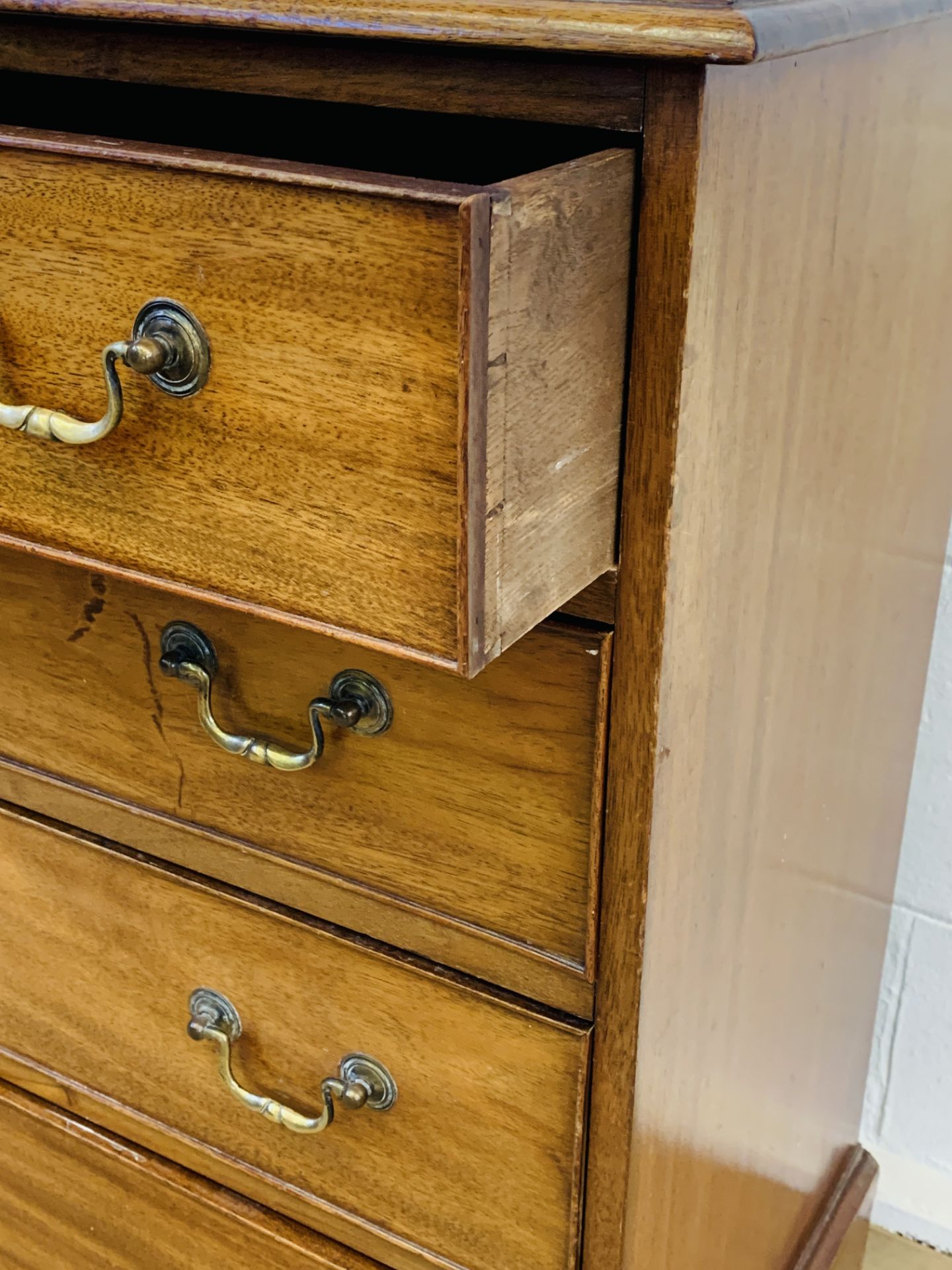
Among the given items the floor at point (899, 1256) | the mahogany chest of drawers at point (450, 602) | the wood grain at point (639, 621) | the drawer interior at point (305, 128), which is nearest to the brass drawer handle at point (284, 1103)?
the mahogany chest of drawers at point (450, 602)

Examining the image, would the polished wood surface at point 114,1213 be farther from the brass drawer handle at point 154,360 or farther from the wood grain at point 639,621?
the brass drawer handle at point 154,360

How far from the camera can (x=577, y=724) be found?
520 millimetres

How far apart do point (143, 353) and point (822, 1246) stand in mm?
833

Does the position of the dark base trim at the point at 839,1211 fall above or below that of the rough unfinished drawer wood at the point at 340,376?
below

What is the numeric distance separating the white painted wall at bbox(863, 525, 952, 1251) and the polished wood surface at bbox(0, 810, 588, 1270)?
1.67ft

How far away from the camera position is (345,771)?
586 millimetres

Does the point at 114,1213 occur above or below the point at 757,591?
below

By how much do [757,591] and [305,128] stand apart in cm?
28

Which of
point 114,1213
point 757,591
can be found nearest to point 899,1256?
point 114,1213

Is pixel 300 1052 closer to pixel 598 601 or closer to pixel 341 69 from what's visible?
pixel 598 601

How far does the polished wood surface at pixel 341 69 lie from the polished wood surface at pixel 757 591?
0.07 ft

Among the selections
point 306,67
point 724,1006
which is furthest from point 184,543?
point 724,1006

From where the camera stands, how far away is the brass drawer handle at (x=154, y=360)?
41cm

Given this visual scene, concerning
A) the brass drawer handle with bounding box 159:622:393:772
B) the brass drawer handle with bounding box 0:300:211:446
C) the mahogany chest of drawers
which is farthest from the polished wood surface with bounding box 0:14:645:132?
the brass drawer handle with bounding box 159:622:393:772
